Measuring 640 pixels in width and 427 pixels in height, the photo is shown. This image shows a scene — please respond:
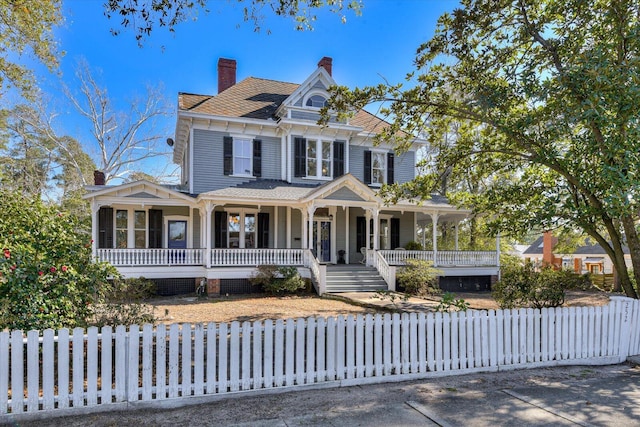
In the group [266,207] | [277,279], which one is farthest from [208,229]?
[266,207]

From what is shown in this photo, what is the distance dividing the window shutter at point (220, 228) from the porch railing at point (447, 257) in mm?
6713

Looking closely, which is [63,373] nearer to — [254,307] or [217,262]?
[254,307]

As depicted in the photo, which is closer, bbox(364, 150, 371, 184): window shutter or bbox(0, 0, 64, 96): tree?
bbox(0, 0, 64, 96): tree

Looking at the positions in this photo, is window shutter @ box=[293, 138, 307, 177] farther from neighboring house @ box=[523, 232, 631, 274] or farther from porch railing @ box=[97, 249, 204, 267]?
neighboring house @ box=[523, 232, 631, 274]

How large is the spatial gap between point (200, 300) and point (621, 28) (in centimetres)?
1311

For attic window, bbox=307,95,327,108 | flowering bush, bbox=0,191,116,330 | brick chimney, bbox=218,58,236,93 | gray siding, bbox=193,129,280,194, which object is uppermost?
brick chimney, bbox=218,58,236,93

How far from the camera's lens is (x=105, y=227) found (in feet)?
52.9

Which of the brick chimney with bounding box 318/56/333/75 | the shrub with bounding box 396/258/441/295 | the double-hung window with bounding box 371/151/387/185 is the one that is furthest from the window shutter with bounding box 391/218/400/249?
the brick chimney with bounding box 318/56/333/75

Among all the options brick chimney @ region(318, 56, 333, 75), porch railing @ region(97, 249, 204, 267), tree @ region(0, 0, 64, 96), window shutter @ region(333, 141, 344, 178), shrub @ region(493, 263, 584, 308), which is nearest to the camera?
shrub @ region(493, 263, 584, 308)

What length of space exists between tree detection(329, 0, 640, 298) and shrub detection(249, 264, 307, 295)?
259 inches

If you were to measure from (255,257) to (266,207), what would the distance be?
2880mm

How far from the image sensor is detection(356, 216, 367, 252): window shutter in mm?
18938

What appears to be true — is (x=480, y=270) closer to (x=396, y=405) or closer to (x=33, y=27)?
(x=396, y=405)

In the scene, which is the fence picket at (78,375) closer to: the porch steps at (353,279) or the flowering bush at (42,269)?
the flowering bush at (42,269)
